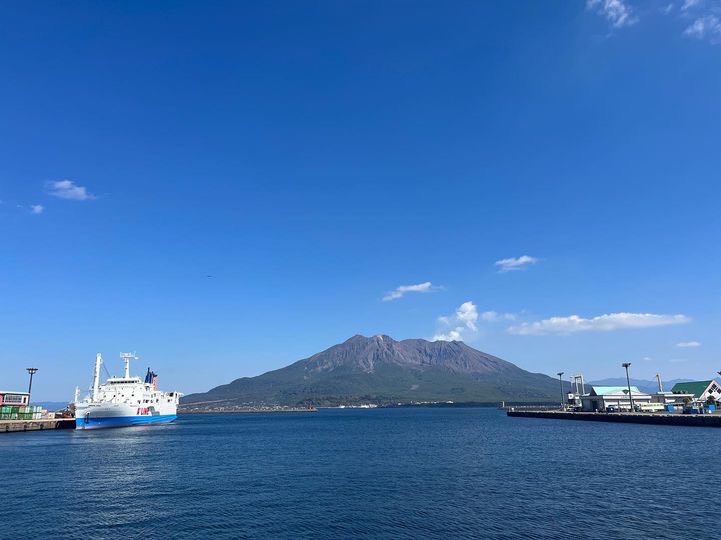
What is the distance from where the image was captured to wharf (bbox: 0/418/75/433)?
4581 inches

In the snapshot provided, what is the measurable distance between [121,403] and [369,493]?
11653 cm

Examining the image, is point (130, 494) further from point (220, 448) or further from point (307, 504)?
point (220, 448)

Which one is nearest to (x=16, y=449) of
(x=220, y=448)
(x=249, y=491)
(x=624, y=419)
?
(x=220, y=448)

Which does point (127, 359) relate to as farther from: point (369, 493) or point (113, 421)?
point (369, 493)

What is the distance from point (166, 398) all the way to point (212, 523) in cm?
15714

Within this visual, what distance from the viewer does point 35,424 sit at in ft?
408

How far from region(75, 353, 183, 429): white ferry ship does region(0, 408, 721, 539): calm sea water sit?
173 feet

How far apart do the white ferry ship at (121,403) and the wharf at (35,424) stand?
7.87 meters

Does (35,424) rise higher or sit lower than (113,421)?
higher

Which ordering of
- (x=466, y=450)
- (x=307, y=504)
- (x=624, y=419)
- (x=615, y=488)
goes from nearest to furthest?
(x=307, y=504) < (x=615, y=488) < (x=466, y=450) < (x=624, y=419)

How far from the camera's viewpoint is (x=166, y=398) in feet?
577

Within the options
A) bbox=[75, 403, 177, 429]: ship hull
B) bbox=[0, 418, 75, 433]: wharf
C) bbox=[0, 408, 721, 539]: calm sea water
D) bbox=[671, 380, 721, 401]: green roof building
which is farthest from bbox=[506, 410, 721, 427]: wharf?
bbox=[0, 418, 75, 433]: wharf

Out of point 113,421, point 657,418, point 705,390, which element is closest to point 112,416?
point 113,421

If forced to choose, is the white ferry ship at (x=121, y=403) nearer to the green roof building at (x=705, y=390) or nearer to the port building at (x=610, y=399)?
the port building at (x=610, y=399)
